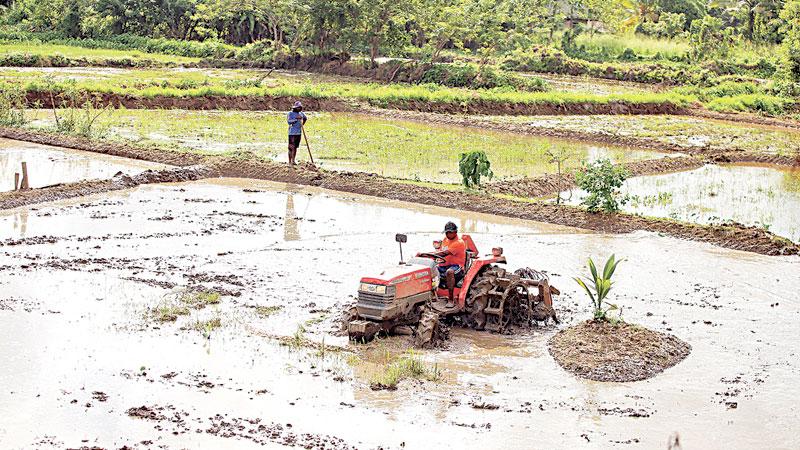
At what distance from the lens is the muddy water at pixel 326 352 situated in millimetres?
9883

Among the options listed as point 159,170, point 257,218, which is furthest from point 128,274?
point 159,170

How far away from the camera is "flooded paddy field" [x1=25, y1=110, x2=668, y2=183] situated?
24484 millimetres

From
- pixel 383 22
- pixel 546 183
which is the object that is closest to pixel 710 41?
pixel 383 22

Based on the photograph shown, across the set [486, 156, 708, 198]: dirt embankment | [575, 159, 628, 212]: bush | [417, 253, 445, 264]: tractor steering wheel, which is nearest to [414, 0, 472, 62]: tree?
[486, 156, 708, 198]: dirt embankment

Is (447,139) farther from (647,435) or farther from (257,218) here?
(647,435)

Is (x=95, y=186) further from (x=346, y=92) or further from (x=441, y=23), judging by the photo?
(x=441, y=23)

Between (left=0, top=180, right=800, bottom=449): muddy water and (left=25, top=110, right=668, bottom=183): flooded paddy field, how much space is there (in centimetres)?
561

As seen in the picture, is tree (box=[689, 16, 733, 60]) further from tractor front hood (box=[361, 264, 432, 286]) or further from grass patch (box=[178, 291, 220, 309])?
tractor front hood (box=[361, 264, 432, 286])

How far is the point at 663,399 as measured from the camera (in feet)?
35.5

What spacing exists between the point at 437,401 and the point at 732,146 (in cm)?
2124

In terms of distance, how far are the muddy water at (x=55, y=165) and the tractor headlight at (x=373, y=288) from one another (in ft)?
37.1

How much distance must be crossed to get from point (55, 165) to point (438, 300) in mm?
13345

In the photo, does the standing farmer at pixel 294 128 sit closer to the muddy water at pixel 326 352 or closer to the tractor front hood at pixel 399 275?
the muddy water at pixel 326 352

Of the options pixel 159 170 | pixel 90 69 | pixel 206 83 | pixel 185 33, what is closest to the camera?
pixel 159 170
